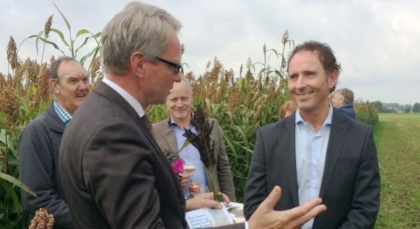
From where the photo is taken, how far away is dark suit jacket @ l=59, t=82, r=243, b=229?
5.47ft

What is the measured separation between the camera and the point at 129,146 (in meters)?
1.72

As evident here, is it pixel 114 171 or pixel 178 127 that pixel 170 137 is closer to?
pixel 178 127

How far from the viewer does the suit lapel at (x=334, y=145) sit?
9.23 feet

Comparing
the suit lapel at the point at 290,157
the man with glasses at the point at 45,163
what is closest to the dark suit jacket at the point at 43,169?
the man with glasses at the point at 45,163

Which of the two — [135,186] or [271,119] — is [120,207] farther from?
[271,119]

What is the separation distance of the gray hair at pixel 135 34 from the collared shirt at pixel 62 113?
157cm

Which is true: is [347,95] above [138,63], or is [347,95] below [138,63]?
above

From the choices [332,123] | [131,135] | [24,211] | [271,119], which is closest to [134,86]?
[131,135]

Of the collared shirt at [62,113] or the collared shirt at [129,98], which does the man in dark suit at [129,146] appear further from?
the collared shirt at [62,113]

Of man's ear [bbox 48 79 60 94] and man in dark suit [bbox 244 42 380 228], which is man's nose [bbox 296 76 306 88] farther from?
man's ear [bbox 48 79 60 94]

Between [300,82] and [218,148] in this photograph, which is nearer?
[300,82]

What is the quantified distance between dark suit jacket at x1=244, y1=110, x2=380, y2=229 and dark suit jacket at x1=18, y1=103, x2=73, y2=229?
1045 millimetres

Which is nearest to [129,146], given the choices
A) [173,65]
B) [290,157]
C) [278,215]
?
[173,65]

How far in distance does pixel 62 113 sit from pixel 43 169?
1.49ft
